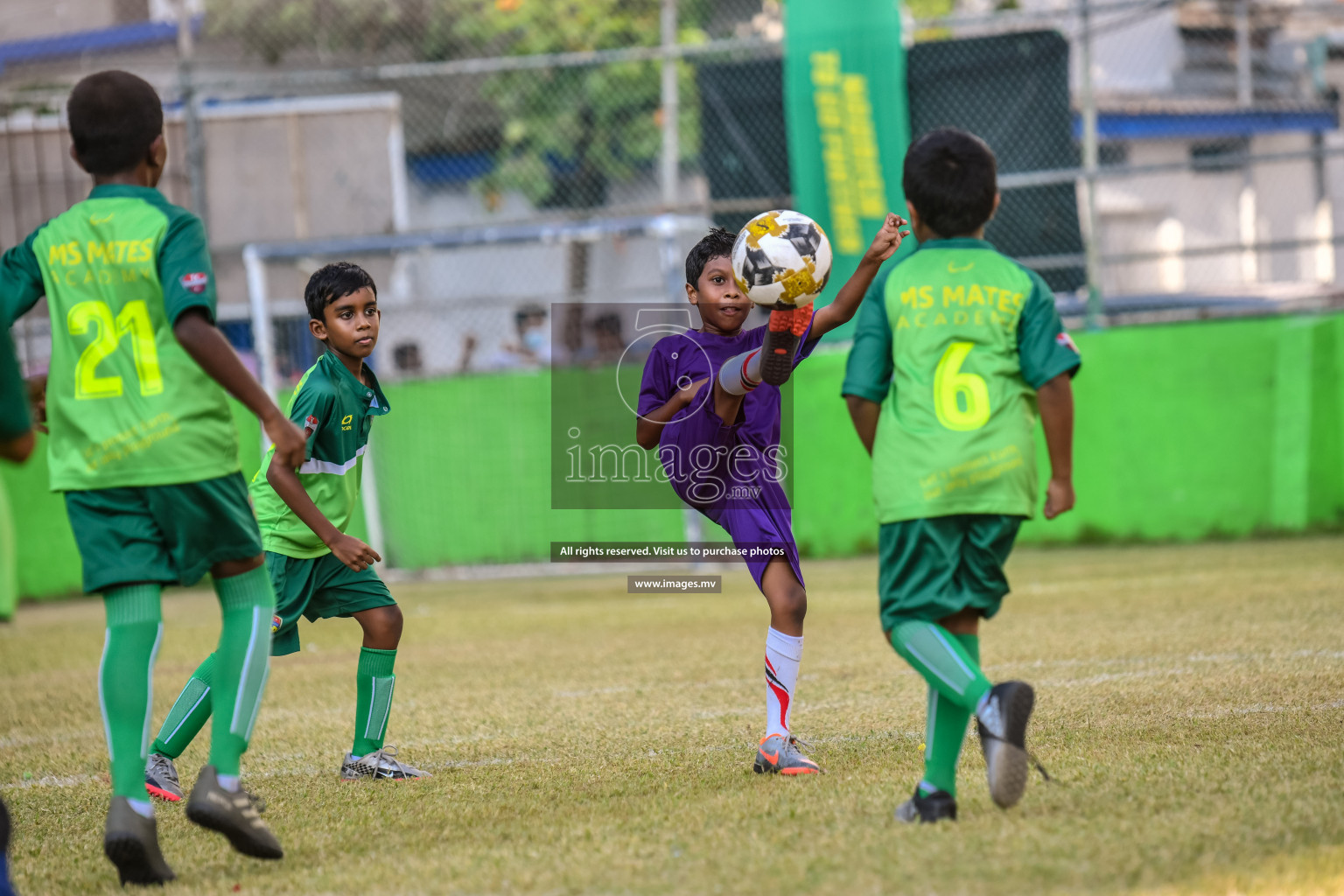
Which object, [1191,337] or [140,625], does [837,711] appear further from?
[1191,337]

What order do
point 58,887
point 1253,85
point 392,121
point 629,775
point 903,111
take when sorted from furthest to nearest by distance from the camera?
1. point 1253,85
2. point 392,121
3. point 903,111
4. point 629,775
5. point 58,887

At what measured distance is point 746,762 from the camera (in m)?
4.40

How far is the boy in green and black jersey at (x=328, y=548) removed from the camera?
450cm

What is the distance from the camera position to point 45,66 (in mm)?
19062

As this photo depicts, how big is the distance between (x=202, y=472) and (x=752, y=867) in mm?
1511

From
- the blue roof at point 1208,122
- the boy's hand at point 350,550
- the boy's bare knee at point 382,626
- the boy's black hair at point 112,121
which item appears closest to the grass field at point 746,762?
the boy's bare knee at point 382,626

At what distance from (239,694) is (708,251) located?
2118 millimetres

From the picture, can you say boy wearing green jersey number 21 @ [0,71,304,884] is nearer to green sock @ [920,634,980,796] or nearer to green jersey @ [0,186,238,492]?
green jersey @ [0,186,238,492]

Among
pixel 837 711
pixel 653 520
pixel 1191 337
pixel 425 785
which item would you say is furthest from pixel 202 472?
pixel 1191 337

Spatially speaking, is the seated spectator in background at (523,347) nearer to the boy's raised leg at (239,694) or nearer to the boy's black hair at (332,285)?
the boy's black hair at (332,285)

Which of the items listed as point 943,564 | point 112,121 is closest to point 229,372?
point 112,121

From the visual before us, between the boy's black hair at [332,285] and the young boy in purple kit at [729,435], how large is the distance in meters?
0.98

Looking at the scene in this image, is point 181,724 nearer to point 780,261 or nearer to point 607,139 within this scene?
point 780,261

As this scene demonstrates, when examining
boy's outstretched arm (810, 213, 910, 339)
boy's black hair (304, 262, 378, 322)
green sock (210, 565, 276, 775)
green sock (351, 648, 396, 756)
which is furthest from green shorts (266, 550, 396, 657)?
boy's outstretched arm (810, 213, 910, 339)
